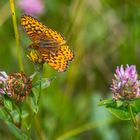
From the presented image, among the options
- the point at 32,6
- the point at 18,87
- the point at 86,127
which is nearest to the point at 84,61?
the point at 32,6

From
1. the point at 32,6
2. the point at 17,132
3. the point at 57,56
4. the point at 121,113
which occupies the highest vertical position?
the point at 57,56

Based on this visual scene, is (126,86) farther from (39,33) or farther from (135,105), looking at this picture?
(39,33)

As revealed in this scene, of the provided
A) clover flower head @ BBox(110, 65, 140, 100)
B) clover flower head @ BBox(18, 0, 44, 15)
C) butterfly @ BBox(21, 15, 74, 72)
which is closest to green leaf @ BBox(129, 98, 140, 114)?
clover flower head @ BBox(110, 65, 140, 100)

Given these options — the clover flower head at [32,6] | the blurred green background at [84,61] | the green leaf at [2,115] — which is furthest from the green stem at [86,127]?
the clover flower head at [32,6]

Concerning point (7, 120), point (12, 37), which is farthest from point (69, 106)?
point (7, 120)

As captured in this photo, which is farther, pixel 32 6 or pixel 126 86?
pixel 32 6

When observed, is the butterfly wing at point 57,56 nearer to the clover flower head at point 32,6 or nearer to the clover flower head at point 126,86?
the clover flower head at point 126,86
